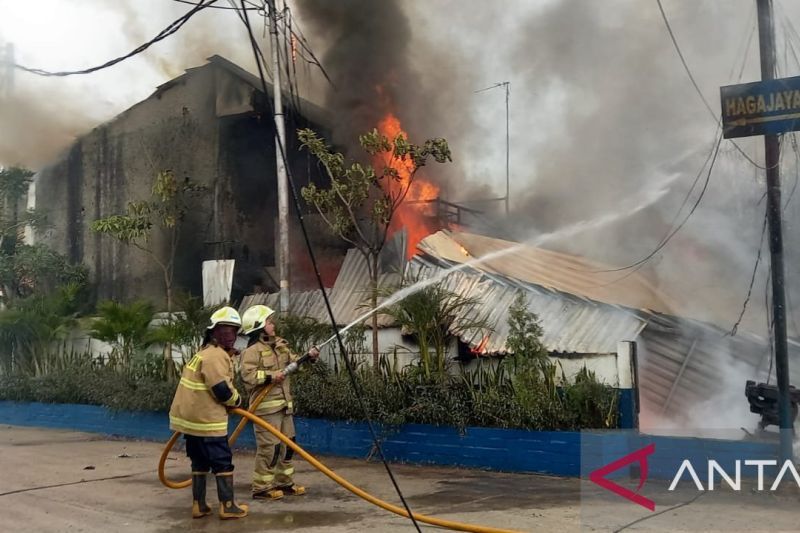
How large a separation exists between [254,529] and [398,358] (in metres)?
4.54

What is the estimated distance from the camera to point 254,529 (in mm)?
5320

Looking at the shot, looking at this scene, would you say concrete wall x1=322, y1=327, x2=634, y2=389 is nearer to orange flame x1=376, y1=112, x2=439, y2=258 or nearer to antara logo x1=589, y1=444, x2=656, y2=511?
antara logo x1=589, y1=444, x2=656, y2=511

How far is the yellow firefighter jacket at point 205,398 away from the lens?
5.54m

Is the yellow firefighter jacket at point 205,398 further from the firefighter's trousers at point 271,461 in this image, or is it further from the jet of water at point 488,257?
the jet of water at point 488,257

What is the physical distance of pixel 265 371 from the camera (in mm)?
6449

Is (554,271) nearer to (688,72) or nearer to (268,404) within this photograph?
(688,72)

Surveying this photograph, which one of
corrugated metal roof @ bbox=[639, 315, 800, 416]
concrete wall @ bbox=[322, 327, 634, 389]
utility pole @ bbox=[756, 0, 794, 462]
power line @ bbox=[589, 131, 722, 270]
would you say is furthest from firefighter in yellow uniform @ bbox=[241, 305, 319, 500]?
power line @ bbox=[589, 131, 722, 270]

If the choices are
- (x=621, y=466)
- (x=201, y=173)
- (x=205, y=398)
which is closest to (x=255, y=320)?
(x=205, y=398)

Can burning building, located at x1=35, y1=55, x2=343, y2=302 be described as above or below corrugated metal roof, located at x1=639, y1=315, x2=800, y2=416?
above

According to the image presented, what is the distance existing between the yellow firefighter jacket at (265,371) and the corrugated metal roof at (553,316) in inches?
113

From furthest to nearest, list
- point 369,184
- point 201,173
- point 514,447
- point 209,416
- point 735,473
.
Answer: point 201,173 → point 369,184 → point 514,447 → point 735,473 → point 209,416

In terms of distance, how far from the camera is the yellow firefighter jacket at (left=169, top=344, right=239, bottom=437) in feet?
18.2

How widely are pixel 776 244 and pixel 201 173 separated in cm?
1232

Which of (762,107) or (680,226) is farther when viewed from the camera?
(680,226)
